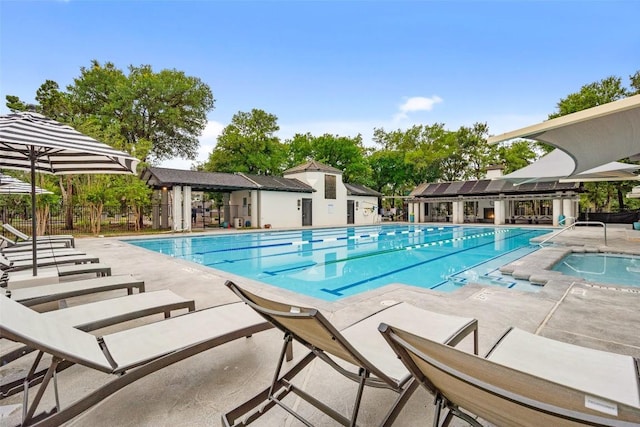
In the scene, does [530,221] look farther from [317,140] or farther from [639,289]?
[639,289]

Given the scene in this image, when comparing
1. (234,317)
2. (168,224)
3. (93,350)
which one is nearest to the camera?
(93,350)

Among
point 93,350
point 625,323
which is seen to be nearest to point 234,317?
point 93,350

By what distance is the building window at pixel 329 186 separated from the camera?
24077 mm

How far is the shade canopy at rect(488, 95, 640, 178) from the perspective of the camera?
3.12 meters

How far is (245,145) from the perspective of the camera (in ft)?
86.1

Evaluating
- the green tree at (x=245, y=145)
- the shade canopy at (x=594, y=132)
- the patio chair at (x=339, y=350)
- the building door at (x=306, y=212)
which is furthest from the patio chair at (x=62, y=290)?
the green tree at (x=245, y=145)

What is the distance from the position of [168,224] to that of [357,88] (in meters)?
16.7

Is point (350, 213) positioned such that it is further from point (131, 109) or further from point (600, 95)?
point (600, 95)

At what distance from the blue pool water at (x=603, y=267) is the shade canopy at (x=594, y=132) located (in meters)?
2.66

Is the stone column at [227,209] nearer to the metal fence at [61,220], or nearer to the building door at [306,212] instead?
the metal fence at [61,220]

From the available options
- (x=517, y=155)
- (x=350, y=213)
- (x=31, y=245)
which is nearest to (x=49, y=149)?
(x=31, y=245)

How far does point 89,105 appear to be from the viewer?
21.0m

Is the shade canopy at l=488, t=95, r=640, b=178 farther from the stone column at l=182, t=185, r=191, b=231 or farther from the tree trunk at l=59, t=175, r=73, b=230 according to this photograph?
the tree trunk at l=59, t=175, r=73, b=230

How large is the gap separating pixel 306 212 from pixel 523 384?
22.2 metres
